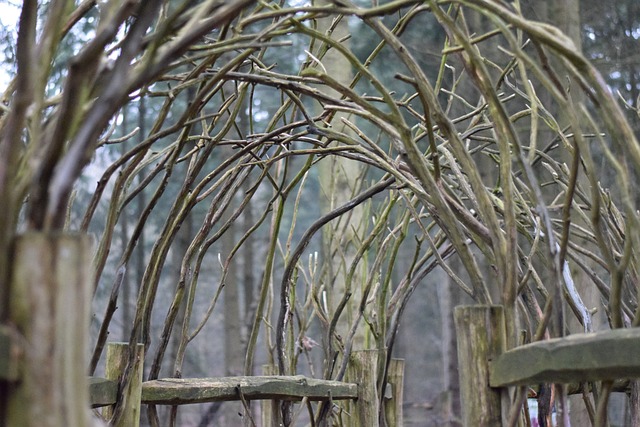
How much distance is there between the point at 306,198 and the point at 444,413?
22.8ft

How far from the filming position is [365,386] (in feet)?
9.37

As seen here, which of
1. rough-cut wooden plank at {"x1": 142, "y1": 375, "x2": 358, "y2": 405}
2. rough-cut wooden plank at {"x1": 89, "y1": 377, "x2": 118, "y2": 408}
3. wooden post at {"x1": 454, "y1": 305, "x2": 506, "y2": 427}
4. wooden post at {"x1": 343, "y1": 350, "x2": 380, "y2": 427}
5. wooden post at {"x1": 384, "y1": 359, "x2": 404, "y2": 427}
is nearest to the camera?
wooden post at {"x1": 454, "y1": 305, "x2": 506, "y2": 427}

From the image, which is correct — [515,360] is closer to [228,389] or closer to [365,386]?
[228,389]

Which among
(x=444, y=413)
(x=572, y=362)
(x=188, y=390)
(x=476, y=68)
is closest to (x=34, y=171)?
(x=572, y=362)

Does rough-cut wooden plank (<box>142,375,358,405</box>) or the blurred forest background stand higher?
the blurred forest background

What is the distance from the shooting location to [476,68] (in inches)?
57.2

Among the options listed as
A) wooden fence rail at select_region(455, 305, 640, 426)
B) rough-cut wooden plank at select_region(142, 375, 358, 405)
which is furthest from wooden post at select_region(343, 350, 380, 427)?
wooden fence rail at select_region(455, 305, 640, 426)

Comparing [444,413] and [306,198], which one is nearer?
[444,413]

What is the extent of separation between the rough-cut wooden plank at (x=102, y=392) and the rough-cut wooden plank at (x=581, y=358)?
1.08m

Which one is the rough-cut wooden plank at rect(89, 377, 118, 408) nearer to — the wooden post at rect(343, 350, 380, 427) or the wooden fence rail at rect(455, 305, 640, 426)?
the wooden fence rail at rect(455, 305, 640, 426)

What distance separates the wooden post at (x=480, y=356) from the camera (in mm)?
1329

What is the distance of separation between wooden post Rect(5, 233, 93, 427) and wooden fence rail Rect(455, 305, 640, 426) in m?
0.71

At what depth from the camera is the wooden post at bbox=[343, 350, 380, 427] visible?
280cm

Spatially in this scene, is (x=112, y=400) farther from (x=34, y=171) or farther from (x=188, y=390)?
(x=34, y=171)
